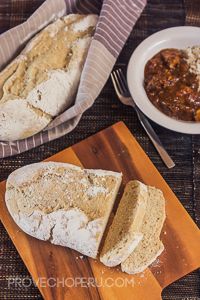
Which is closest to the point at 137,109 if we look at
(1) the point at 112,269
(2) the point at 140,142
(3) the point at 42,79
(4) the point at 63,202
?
(2) the point at 140,142

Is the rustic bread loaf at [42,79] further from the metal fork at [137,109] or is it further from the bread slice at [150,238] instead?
the bread slice at [150,238]

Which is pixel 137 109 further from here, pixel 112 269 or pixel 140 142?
pixel 112 269

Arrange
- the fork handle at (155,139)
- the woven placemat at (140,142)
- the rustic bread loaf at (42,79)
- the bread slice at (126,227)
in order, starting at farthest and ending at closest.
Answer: the fork handle at (155,139), the rustic bread loaf at (42,79), the woven placemat at (140,142), the bread slice at (126,227)

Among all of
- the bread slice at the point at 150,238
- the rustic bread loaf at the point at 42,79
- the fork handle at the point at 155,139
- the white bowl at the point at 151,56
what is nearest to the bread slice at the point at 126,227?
the bread slice at the point at 150,238

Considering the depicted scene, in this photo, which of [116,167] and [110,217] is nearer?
[110,217]

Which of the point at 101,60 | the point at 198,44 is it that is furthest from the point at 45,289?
the point at 198,44

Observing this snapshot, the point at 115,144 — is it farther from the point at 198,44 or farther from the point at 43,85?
the point at 198,44

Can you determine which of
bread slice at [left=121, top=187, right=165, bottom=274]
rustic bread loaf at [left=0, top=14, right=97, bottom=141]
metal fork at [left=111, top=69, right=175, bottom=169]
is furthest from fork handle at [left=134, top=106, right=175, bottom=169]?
rustic bread loaf at [left=0, top=14, right=97, bottom=141]
